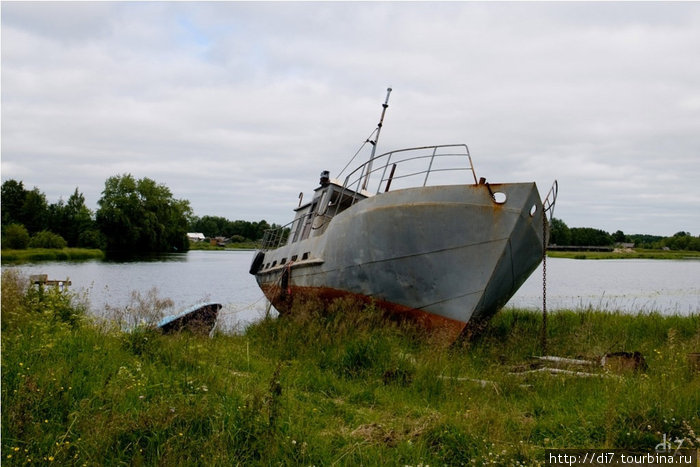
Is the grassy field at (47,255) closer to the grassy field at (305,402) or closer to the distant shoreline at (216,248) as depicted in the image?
the distant shoreline at (216,248)

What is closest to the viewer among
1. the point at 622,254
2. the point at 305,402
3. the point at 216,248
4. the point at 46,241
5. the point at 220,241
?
the point at 305,402

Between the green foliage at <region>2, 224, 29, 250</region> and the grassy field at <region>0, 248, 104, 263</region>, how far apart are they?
3.76ft

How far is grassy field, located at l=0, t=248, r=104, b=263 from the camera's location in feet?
157

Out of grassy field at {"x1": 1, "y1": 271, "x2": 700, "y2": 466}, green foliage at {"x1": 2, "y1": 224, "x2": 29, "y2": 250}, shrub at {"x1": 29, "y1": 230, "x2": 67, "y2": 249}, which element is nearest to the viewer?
grassy field at {"x1": 1, "y1": 271, "x2": 700, "y2": 466}

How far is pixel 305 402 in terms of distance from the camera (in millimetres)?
6047

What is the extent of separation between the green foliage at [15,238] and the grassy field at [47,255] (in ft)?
3.76

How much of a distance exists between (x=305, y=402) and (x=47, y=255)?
56.0m

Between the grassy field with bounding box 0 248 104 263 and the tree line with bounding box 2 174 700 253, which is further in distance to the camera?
the tree line with bounding box 2 174 700 253

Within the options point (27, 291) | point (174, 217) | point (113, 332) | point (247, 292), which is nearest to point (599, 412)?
point (113, 332)

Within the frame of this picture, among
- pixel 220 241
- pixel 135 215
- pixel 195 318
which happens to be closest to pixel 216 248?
pixel 220 241

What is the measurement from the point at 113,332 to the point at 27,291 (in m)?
4.88

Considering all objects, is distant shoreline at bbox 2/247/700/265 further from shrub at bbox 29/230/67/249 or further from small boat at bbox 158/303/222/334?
small boat at bbox 158/303/222/334

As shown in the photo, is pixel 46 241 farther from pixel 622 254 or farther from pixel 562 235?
pixel 622 254

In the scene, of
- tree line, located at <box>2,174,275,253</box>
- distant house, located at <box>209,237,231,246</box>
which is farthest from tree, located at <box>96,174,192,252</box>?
distant house, located at <box>209,237,231,246</box>
